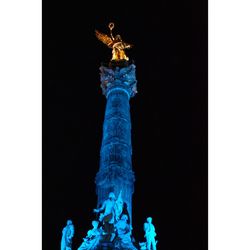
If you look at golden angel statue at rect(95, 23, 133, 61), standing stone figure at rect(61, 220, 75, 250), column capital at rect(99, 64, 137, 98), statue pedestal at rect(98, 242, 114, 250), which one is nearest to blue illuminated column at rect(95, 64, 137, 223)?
column capital at rect(99, 64, 137, 98)

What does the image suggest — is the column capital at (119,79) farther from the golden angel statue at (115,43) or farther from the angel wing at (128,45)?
the angel wing at (128,45)

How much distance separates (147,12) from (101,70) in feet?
6.60

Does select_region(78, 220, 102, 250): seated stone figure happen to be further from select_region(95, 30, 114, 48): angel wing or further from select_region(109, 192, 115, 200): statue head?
select_region(95, 30, 114, 48): angel wing

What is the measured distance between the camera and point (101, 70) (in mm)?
17234

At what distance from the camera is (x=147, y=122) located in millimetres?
16594

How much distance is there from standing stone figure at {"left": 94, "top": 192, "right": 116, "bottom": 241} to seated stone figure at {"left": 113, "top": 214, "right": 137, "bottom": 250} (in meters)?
0.14

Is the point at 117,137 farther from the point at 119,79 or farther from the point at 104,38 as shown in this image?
the point at 104,38

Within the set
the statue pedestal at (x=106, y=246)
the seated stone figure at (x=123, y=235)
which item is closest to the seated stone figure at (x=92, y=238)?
the statue pedestal at (x=106, y=246)

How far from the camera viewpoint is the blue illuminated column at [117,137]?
51.1 ft

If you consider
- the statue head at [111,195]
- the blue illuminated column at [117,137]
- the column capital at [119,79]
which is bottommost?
the statue head at [111,195]

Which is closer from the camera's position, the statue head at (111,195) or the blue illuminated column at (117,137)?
Result: the statue head at (111,195)

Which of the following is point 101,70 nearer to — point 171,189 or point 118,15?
point 118,15

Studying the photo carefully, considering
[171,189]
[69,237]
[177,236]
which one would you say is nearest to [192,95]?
[171,189]

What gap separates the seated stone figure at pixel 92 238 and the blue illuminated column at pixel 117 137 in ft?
2.33
